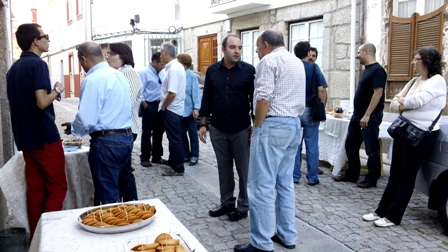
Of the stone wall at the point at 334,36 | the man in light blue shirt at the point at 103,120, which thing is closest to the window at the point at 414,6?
the stone wall at the point at 334,36

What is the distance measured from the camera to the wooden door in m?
15.3

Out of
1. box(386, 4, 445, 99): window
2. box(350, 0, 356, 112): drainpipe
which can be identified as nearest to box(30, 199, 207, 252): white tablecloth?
box(386, 4, 445, 99): window

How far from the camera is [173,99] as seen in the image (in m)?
6.34

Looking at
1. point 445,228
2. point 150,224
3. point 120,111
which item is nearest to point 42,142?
point 120,111

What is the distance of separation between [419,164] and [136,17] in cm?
1539

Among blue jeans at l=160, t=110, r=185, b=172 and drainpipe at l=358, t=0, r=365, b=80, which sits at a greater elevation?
drainpipe at l=358, t=0, r=365, b=80

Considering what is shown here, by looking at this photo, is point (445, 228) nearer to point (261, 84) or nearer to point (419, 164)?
point (419, 164)

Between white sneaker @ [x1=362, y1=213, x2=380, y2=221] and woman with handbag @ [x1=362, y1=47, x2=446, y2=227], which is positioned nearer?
woman with handbag @ [x1=362, y1=47, x2=446, y2=227]

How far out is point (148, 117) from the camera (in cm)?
712

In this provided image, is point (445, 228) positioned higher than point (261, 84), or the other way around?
point (261, 84)

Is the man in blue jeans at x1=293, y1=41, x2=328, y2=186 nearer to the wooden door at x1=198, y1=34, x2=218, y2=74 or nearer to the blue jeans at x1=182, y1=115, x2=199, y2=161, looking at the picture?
the blue jeans at x1=182, y1=115, x2=199, y2=161

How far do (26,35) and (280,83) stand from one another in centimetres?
222

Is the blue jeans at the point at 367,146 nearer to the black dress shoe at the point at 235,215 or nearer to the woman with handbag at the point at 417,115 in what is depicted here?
the woman with handbag at the point at 417,115

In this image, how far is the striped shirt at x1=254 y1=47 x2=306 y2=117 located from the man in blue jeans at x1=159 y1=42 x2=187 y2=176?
282 cm
